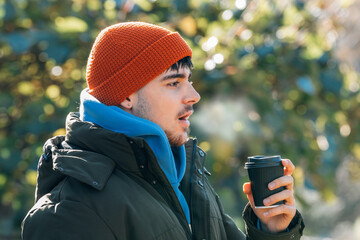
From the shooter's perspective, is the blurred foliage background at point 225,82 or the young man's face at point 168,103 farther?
the blurred foliage background at point 225,82

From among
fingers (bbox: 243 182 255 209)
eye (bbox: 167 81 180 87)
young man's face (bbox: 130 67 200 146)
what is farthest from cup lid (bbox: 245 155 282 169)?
eye (bbox: 167 81 180 87)

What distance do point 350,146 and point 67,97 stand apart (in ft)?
8.70

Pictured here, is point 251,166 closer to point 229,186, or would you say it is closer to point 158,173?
point 158,173

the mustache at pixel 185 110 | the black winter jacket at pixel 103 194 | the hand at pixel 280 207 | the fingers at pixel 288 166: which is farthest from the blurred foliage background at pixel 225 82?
the black winter jacket at pixel 103 194

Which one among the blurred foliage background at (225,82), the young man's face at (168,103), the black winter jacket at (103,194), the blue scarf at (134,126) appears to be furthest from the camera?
the blurred foliage background at (225,82)

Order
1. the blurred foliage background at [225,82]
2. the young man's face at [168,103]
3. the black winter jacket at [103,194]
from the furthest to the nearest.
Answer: the blurred foliage background at [225,82] < the young man's face at [168,103] < the black winter jacket at [103,194]

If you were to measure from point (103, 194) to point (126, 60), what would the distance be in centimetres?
53

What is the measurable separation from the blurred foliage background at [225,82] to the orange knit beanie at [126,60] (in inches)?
86.4

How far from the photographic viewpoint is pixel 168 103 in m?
1.85

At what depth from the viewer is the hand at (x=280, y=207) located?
178cm

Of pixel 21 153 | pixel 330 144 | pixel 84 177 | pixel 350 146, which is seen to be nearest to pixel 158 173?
pixel 84 177

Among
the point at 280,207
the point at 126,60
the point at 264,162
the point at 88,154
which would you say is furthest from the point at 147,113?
the point at 280,207

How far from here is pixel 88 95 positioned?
6.05 feet

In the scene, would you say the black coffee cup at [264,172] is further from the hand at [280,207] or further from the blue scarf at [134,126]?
the blue scarf at [134,126]
